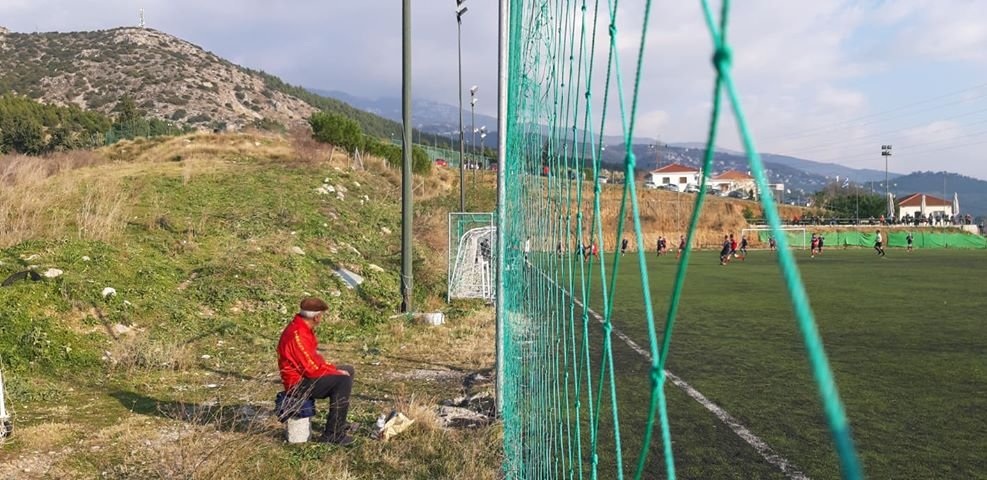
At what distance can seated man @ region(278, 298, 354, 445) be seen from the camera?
524cm

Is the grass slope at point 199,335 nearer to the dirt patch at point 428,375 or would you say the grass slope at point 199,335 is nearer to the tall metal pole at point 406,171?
the dirt patch at point 428,375

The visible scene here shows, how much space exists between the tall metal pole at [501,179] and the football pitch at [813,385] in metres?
0.92

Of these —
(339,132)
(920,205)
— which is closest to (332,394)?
Answer: (339,132)

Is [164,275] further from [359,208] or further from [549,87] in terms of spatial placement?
[359,208]

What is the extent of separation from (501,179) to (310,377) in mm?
2115

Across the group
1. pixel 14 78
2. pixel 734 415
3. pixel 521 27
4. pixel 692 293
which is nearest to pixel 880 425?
pixel 734 415

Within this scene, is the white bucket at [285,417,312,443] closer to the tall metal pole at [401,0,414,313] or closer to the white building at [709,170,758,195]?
the white building at [709,170,758,195]

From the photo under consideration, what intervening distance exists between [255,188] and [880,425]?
1688 cm

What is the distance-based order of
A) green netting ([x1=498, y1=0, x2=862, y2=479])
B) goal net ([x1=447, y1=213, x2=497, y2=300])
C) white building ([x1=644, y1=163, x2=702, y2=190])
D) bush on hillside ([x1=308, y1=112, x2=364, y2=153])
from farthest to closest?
white building ([x1=644, y1=163, x2=702, y2=190]), bush on hillside ([x1=308, y1=112, x2=364, y2=153]), goal net ([x1=447, y1=213, x2=497, y2=300]), green netting ([x1=498, y1=0, x2=862, y2=479])

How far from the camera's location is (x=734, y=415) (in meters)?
5.91

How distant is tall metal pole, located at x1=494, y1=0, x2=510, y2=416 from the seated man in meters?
1.19

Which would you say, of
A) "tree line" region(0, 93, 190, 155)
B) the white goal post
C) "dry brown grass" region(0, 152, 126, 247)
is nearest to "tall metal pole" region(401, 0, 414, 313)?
"dry brown grass" region(0, 152, 126, 247)

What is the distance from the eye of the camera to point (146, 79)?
73062 mm

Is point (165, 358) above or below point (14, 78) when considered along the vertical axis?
below
